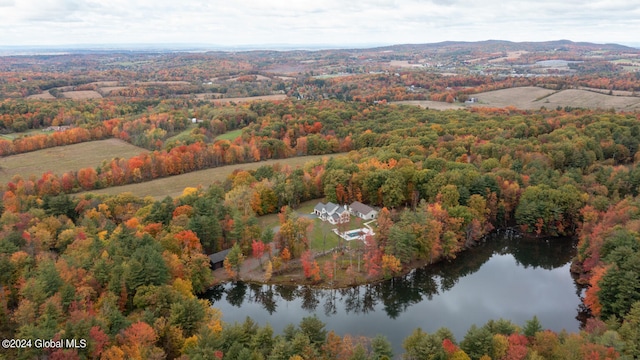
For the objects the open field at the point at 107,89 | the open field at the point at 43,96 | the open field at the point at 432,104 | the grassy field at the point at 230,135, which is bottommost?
the grassy field at the point at 230,135

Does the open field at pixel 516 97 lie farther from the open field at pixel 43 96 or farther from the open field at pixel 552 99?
the open field at pixel 43 96

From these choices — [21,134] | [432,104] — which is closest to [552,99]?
[432,104]

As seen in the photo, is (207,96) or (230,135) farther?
(207,96)

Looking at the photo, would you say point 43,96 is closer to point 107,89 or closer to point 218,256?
point 107,89

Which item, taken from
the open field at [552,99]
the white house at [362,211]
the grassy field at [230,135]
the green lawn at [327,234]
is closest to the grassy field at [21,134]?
the grassy field at [230,135]

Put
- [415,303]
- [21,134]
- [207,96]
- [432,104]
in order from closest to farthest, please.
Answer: [415,303], [21,134], [432,104], [207,96]

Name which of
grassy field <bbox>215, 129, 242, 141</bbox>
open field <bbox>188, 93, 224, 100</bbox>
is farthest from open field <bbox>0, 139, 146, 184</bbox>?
open field <bbox>188, 93, 224, 100</bbox>
